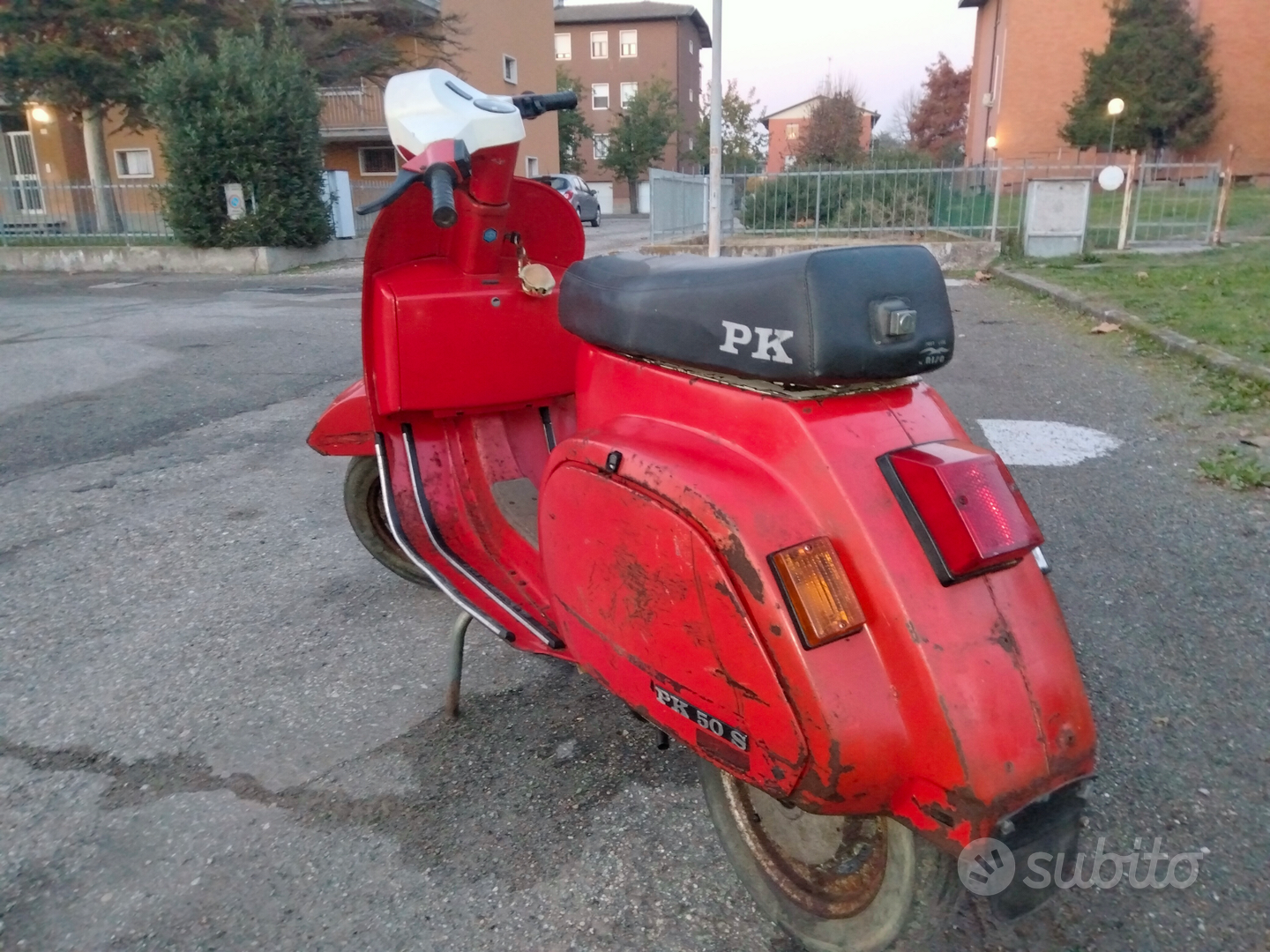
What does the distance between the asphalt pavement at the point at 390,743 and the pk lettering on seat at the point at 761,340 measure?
114 cm

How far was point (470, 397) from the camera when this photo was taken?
2.93 meters

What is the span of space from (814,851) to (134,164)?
3231 cm

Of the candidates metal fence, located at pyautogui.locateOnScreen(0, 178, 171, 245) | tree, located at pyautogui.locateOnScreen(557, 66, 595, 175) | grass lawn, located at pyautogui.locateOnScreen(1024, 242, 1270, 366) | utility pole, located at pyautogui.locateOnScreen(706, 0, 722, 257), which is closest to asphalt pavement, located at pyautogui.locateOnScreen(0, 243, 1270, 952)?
grass lawn, located at pyautogui.locateOnScreen(1024, 242, 1270, 366)

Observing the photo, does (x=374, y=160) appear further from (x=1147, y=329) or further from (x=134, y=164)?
(x=1147, y=329)

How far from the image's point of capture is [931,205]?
15.6 meters

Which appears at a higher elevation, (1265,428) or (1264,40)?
(1264,40)

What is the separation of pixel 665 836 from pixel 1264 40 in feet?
136

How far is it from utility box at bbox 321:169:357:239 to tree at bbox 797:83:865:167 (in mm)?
10380

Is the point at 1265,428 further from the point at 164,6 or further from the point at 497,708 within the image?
the point at 164,6

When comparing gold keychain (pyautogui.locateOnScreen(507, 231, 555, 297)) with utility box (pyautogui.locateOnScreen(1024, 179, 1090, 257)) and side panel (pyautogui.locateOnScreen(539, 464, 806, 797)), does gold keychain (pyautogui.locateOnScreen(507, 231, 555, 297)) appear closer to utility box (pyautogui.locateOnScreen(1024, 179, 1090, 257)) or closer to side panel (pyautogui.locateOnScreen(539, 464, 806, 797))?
side panel (pyautogui.locateOnScreen(539, 464, 806, 797))

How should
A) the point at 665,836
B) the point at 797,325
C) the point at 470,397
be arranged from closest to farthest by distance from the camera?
the point at 797,325 → the point at 665,836 → the point at 470,397

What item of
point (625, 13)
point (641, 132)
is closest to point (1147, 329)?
point (641, 132)

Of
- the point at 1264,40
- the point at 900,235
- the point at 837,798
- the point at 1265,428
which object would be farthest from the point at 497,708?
the point at 1264,40

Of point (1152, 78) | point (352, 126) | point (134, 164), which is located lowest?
point (134, 164)
